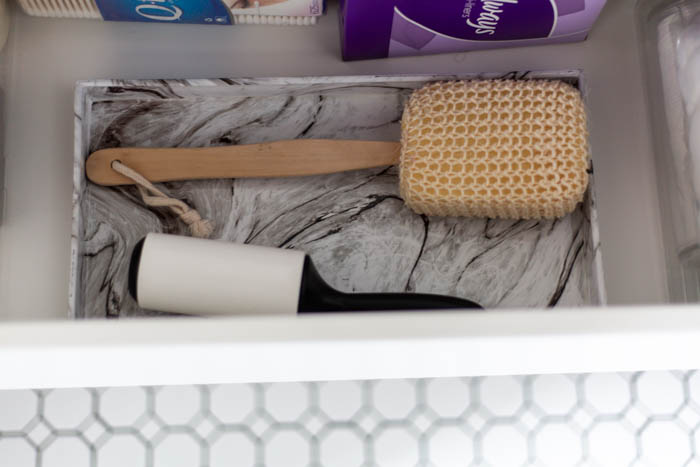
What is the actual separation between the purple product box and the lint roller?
52mm

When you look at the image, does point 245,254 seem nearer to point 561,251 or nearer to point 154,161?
point 154,161

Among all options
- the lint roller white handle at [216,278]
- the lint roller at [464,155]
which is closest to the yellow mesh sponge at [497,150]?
the lint roller at [464,155]

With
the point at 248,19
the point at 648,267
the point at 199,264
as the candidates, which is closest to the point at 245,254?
the point at 199,264

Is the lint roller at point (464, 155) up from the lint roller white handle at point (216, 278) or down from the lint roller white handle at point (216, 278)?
up

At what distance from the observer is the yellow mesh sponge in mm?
521

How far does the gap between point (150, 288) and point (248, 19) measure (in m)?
0.27

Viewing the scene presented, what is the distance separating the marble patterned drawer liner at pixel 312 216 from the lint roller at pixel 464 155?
0.07ft

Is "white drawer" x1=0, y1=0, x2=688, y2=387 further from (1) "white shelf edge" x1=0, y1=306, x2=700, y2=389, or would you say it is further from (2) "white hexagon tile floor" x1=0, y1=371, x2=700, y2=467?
(1) "white shelf edge" x1=0, y1=306, x2=700, y2=389

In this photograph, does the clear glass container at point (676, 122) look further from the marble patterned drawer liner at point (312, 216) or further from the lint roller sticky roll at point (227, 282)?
the lint roller sticky roll at point (227, 282)

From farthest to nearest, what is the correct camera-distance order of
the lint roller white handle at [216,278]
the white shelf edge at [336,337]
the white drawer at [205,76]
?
the white drawer at [205,76] → the lint roller white handle at [216,278] → the white shelf edge at [336,337]

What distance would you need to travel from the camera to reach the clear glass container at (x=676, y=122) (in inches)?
20.6

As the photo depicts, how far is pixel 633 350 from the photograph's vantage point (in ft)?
1.12

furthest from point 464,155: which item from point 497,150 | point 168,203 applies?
point 168,203

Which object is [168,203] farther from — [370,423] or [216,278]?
[370,423]
